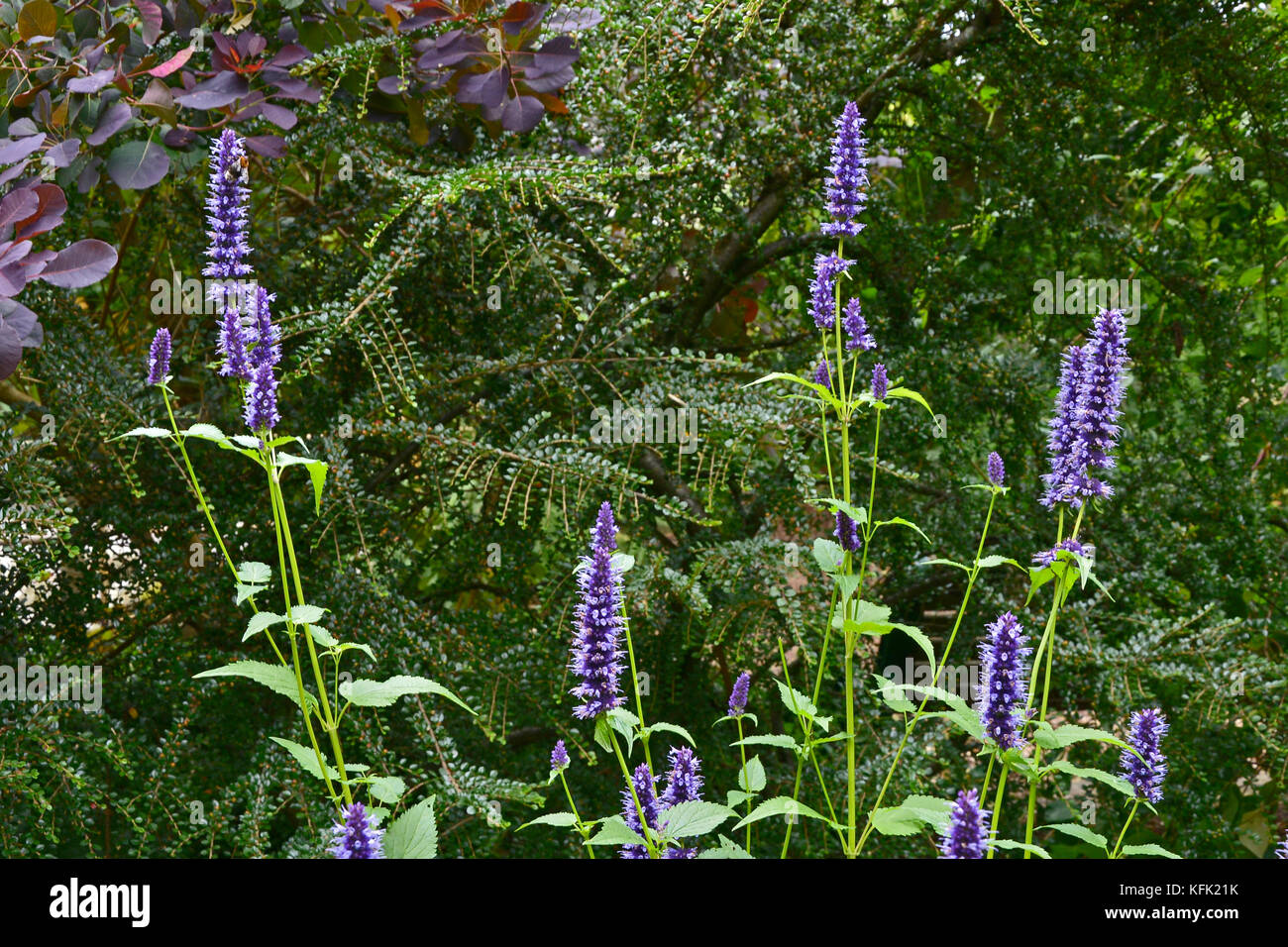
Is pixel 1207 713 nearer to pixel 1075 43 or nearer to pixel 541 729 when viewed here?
pixel 541 729

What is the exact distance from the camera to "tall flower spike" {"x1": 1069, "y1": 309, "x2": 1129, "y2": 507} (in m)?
1.27

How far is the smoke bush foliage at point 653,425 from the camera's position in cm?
229

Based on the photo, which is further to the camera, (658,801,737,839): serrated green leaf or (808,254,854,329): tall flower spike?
(808,254,854,329): tall flower spike

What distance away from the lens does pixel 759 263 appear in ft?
9.98

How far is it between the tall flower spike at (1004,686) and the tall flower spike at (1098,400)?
23 centimetres

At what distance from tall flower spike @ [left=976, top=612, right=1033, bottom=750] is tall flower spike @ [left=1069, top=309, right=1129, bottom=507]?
225 mm

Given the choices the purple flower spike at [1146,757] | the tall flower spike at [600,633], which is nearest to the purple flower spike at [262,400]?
the tall flower spike at [600,633]

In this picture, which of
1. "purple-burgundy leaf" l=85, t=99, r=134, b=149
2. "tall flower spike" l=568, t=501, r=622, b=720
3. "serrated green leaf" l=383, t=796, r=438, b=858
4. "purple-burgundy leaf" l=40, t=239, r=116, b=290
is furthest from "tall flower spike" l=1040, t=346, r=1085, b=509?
"purple-burgundy leaf" l=85, t=99, r=134, b=149

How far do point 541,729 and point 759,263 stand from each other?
145 centimetres

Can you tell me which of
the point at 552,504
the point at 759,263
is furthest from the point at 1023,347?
the point at 552,504

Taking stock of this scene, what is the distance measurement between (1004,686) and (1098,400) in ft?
1.24

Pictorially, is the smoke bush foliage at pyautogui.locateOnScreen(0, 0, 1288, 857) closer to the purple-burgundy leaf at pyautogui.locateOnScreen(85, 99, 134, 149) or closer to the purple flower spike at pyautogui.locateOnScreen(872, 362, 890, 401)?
the purple-burgundy leaf at pyautogui.locateOnScreen(85, 99, 134, 149)

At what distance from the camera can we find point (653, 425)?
2514 mm

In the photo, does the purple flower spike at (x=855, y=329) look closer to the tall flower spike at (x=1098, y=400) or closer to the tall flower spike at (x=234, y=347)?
Result: the tall flower spike at (x=1098, y=400)
